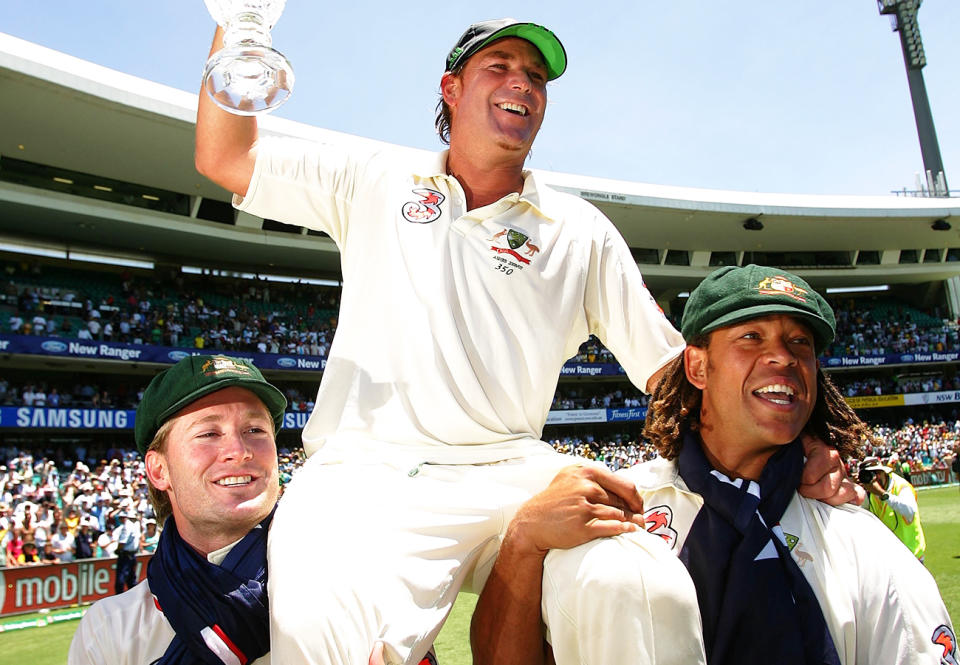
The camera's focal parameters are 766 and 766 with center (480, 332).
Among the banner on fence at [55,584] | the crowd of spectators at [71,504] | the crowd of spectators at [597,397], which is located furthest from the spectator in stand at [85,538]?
the crowd of spectators at [597,397]

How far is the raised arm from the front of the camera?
1848 mm

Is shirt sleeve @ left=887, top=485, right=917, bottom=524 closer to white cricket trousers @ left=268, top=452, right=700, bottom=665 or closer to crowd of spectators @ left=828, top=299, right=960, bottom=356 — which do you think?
white cricket trousers @ left=268, top=452, right=700, bottom=665

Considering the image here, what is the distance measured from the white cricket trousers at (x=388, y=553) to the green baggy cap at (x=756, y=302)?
63cm

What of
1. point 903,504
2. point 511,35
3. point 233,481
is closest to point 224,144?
point 511,35

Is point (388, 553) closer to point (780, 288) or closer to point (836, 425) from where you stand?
point (780, 288)

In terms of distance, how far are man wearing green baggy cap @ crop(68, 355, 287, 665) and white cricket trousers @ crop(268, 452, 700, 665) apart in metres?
0.46

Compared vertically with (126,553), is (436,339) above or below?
above

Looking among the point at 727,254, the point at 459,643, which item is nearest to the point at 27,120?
the point at 459,643

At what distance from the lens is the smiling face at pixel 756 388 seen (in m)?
1.91

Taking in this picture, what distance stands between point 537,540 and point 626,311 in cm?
74

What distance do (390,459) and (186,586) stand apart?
0.74 metres

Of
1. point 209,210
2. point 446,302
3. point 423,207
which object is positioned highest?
point 209,210

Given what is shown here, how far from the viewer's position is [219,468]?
208 cm

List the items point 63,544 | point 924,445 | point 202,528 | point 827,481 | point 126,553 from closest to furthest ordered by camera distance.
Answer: point 827,481 < point 202,528 < point 126,553 < point 63,544 < point 924,445
